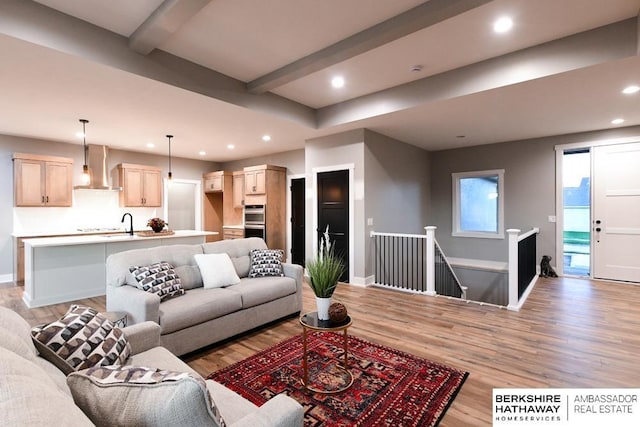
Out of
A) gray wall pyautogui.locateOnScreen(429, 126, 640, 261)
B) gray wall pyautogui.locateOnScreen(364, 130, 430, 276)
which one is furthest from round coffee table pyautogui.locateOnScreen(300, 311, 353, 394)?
gray wall pyautogui.locateOnScreen(429, 126, 640, 261)

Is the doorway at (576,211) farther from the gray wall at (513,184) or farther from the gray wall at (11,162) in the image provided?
the gray wall at (11,162)

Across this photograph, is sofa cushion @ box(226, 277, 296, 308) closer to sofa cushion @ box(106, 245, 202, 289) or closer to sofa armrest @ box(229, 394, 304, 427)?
sofa cushion @ box(106, 245, 202, 289)

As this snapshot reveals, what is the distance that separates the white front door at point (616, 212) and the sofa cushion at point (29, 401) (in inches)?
288

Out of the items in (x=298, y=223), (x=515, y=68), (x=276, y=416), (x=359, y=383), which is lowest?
(x=359, y=383)

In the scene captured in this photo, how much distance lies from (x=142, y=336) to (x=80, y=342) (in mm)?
485

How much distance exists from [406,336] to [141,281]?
8.74 feet

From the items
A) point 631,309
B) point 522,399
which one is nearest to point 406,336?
point 522,399

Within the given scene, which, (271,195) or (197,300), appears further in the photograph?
(271,195)

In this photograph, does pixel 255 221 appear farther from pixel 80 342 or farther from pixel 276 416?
pixel 276 416

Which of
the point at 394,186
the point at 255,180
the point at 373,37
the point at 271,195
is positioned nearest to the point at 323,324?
the point at 373,37

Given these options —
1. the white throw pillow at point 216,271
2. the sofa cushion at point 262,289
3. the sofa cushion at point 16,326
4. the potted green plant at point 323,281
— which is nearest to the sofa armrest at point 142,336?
the sofa cushion at point 16,326

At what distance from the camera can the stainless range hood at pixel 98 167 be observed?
6414 millimetres

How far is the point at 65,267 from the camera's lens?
4.61 metres

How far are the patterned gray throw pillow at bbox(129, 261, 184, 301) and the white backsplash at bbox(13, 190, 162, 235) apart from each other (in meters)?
4.65
